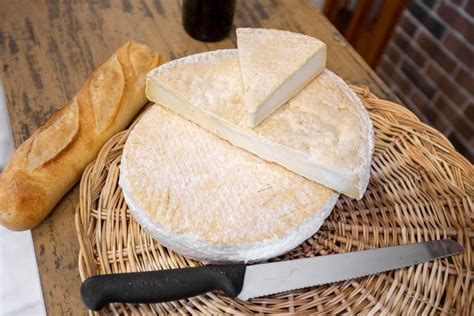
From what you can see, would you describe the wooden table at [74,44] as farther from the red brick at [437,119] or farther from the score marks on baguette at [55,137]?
the red brick at [437,119]

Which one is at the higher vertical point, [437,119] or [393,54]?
[393,54]

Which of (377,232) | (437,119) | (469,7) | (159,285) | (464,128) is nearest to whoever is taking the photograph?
(159,285)

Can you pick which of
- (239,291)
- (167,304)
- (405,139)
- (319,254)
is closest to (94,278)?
(167,304)

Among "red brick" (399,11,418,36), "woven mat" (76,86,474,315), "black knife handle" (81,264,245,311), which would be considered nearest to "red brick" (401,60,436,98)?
"red brick" (399,11,418,36)

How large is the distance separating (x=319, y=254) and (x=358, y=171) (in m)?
0.18

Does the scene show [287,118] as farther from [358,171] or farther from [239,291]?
[239,291]

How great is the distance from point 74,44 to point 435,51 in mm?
1428

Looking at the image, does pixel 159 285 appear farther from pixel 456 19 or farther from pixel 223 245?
pixel 456 19

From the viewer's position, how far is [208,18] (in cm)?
Result: 131

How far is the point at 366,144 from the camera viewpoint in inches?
34.4

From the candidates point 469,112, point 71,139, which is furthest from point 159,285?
point 469,112

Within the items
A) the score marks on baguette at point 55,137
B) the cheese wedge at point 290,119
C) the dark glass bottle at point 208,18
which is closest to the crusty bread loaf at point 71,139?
the score marks on baguette at point 55,137

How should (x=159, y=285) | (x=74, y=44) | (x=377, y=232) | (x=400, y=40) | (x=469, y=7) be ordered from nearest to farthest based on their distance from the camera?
1. (x=159, y=285)
2. (x=377, y=232)
3. (x=74, y=44)
4. (x=469, y=7)
5. (x=400, y=40)

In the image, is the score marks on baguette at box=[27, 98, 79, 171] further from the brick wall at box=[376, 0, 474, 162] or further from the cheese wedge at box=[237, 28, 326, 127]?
the brick wall at box=[376, 0, 474, 162]
